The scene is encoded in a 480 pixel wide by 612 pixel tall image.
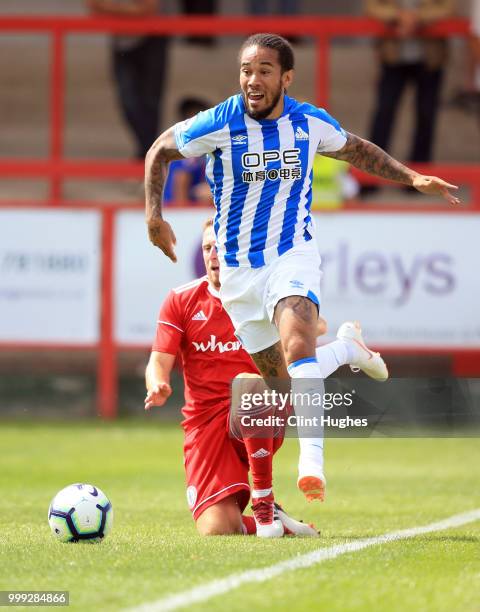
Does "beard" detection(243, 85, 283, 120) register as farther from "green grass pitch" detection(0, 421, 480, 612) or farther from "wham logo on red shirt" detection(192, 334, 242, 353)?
"green grass pitch" detection(0, 421, 480, 612)

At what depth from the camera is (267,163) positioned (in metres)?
7.01

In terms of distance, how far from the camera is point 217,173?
23.4 feet

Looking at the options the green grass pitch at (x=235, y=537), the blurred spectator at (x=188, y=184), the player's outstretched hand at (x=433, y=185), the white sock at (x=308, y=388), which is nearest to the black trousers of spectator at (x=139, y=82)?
the blurred spectator at (x=188, y=184)

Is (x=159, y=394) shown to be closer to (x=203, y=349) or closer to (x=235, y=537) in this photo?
(x=235, y=537)

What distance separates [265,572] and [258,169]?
217 centimetres

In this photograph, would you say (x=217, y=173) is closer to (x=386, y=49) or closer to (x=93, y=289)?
(x=93, y=289)

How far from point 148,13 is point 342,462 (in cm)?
650

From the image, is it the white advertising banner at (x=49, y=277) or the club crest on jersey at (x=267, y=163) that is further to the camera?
the white advertising banner at (x=49, y=277)

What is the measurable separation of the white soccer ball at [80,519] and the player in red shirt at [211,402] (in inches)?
27.8

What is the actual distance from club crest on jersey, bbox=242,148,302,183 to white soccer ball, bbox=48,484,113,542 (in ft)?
5.77

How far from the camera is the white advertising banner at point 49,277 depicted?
14.5 m

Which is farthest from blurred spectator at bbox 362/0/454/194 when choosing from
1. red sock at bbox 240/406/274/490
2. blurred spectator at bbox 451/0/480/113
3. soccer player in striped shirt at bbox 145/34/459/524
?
red sock at bbox 240/406/274/490

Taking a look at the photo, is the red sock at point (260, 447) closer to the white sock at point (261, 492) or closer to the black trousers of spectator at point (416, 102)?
the white sock at point (261, 492)

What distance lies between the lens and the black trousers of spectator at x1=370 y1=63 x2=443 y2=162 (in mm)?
16547
